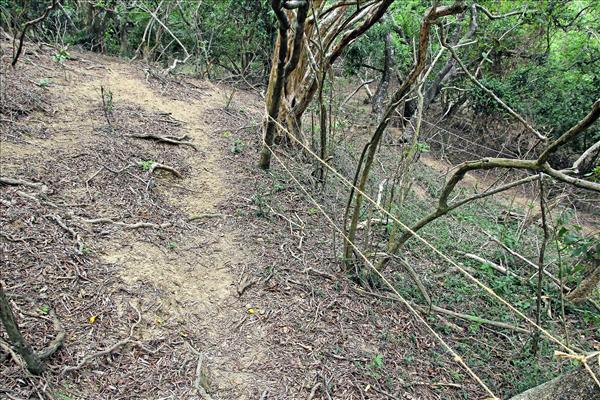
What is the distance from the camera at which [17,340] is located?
67.0 inches

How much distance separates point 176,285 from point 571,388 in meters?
2.31

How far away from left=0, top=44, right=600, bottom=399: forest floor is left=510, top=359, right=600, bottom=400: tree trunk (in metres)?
0.91

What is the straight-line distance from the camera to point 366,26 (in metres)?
3.49

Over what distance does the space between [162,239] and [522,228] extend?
173 inches

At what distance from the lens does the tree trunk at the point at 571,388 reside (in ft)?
4.93

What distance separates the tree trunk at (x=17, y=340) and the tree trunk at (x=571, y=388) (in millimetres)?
2212

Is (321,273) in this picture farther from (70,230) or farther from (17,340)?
(17,340)

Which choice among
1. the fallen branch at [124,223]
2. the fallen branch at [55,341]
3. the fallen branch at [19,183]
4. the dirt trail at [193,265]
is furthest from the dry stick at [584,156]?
the fallen branch at [19,183]

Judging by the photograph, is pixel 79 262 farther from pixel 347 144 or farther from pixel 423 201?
pixel 423 201

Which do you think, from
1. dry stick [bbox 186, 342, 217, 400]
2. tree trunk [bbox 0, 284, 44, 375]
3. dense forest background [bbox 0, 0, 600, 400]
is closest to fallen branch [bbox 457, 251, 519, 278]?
dense forest background [bbox 0, 0, 600, 400]

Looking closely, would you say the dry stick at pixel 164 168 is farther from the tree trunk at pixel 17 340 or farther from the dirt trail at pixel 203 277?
the tree trunk at pixel 17 340

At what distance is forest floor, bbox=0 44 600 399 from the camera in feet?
7.08

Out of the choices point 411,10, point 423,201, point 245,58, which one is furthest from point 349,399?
point 245,58

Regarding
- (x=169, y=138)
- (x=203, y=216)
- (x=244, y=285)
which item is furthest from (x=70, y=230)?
(x=169, y=138)
